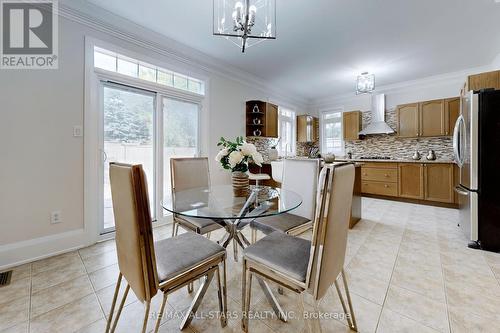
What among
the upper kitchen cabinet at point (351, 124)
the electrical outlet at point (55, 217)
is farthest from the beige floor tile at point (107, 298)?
the upper kitchen cabinet at point (351, 124)

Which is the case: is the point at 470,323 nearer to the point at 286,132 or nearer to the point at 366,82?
the point at 366,82

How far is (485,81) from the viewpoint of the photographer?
2.48m

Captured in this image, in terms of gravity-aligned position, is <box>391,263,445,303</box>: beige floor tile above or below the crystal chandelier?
below

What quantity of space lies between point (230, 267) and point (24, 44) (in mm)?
3016

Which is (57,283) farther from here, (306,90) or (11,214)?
(306,90)

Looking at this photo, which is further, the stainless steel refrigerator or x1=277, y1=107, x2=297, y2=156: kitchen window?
x1=277, y1=107, x2=297, y2=156: kitchen window

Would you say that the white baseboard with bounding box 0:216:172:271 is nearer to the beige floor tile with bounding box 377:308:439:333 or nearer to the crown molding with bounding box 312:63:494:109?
the beige floor tile with bounding box 377:308:439:333

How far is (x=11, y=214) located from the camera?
1958 mm

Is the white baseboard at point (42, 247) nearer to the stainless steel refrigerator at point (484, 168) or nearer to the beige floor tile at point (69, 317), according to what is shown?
the beige floor tile at point (69, 317)

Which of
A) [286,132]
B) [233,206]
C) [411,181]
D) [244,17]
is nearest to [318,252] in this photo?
[233,206]

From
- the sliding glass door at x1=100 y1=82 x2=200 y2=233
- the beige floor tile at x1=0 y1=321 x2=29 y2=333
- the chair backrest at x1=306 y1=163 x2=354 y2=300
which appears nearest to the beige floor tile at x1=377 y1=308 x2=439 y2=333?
the chair backrest at x1=306 y1=163 x2=354 y2=300

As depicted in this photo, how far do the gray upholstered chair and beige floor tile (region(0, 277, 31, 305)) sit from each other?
112cm

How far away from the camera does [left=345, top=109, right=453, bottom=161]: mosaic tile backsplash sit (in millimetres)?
4400

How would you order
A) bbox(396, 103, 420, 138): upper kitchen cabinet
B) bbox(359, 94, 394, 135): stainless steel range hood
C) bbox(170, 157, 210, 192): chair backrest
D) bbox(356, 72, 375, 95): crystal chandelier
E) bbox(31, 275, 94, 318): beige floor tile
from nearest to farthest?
bbox(31, 275, 94, 318): beige floor tile < bbox(170, 157, 210, 192): chair backrest < bbox(356, 72, 375, 95): crystal chandelier < bbox(396, 103, 420, 138): upper kitchen cabinet < bbox(359, 94, 394, 135): stainless steel range hood
